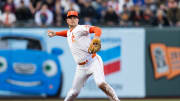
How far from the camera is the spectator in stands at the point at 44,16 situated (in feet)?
50.4

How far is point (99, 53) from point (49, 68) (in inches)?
60.8

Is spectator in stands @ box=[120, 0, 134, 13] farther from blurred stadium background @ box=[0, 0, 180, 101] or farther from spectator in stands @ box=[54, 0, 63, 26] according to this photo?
spectator in stands @ box=[54, 0, 63, 26]

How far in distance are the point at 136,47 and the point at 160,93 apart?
1.58 metres

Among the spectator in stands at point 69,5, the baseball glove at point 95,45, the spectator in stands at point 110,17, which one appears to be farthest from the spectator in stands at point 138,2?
the baseball glove at point 95,45

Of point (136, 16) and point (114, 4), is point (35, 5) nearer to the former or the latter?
point (114, 4)

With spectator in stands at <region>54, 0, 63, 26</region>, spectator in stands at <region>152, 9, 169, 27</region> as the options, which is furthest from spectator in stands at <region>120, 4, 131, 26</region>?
spectator in stands at <region>54, 0, 63, 26</region>

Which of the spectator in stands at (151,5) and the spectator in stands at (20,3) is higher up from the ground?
the spectator in stands at (20,3)

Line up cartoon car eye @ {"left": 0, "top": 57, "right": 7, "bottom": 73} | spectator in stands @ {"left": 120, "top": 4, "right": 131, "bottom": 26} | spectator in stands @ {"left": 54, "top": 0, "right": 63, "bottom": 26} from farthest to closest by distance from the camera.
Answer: spectator in stands @ {"left": 120, "top": 4, "right": 131, "bottom": 26} → spectator in stands @ {"left": 54, "top": 0, "right": 63, "bottom": 26} → cartoon car eye @ {"left": 0, "top": 57, "right": 7, "bottom": 73}

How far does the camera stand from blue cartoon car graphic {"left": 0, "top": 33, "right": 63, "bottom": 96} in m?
14.8

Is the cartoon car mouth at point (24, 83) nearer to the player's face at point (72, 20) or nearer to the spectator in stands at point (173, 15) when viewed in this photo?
the spectator in stands at point (173, 15)

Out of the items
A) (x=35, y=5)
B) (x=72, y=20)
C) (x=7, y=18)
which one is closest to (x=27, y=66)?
(x=7, y=18)

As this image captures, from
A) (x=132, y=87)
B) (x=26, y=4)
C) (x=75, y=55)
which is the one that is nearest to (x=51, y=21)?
(x=26, y=4)

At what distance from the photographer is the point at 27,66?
1494cm

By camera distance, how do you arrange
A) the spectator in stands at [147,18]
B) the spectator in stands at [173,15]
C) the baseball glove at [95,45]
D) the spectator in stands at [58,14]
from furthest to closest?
1. the spectator in stands at [173,15]
2. the spectator in stands at [147,18]
3. the spectator in stands at [58,14]
4. the baseball glove at [95,45]
